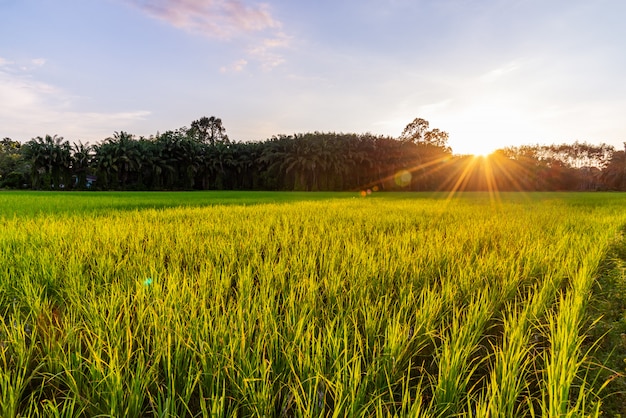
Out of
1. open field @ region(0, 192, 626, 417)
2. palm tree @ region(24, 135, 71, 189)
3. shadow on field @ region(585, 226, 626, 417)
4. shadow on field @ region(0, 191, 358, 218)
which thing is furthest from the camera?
palm tree @ region(24, 135, 71, 189)

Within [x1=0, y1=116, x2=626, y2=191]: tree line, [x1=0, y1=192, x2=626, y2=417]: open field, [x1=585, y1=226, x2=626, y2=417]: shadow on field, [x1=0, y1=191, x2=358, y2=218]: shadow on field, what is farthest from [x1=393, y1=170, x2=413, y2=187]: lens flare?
[x1=585, y1=226, x2=626, y2=417]: shadow on field

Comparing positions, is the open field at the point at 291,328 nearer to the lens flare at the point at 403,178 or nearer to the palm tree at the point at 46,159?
the lens flare at the point at 403,178

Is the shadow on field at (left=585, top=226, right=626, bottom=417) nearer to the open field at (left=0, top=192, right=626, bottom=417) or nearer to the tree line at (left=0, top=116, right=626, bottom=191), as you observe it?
the open field at (left=0, top=192, right=626, bottom=417)

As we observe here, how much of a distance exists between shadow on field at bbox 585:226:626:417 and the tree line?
35784mm

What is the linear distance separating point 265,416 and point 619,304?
2.89m

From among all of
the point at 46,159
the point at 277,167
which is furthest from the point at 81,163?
the point at 277,167

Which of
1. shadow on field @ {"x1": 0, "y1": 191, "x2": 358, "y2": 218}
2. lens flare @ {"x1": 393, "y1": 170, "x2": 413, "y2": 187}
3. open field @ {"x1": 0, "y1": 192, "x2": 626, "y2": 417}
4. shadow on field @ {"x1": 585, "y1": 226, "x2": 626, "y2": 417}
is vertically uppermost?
lens flare @ {"x1": 393, "y1": 170, "x2": 413, "y2": 187}

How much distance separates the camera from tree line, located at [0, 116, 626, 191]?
38.6m

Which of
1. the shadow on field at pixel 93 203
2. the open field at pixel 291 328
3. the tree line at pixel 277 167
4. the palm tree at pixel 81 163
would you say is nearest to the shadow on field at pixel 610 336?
the open field at pixel 291 328

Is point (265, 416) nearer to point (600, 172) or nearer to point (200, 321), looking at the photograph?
point (200, 321)

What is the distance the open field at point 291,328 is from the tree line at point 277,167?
3559 centimetres

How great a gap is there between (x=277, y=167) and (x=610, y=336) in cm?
3946

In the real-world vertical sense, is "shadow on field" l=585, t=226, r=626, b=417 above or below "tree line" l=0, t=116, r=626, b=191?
below

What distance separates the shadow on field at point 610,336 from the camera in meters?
1.48
